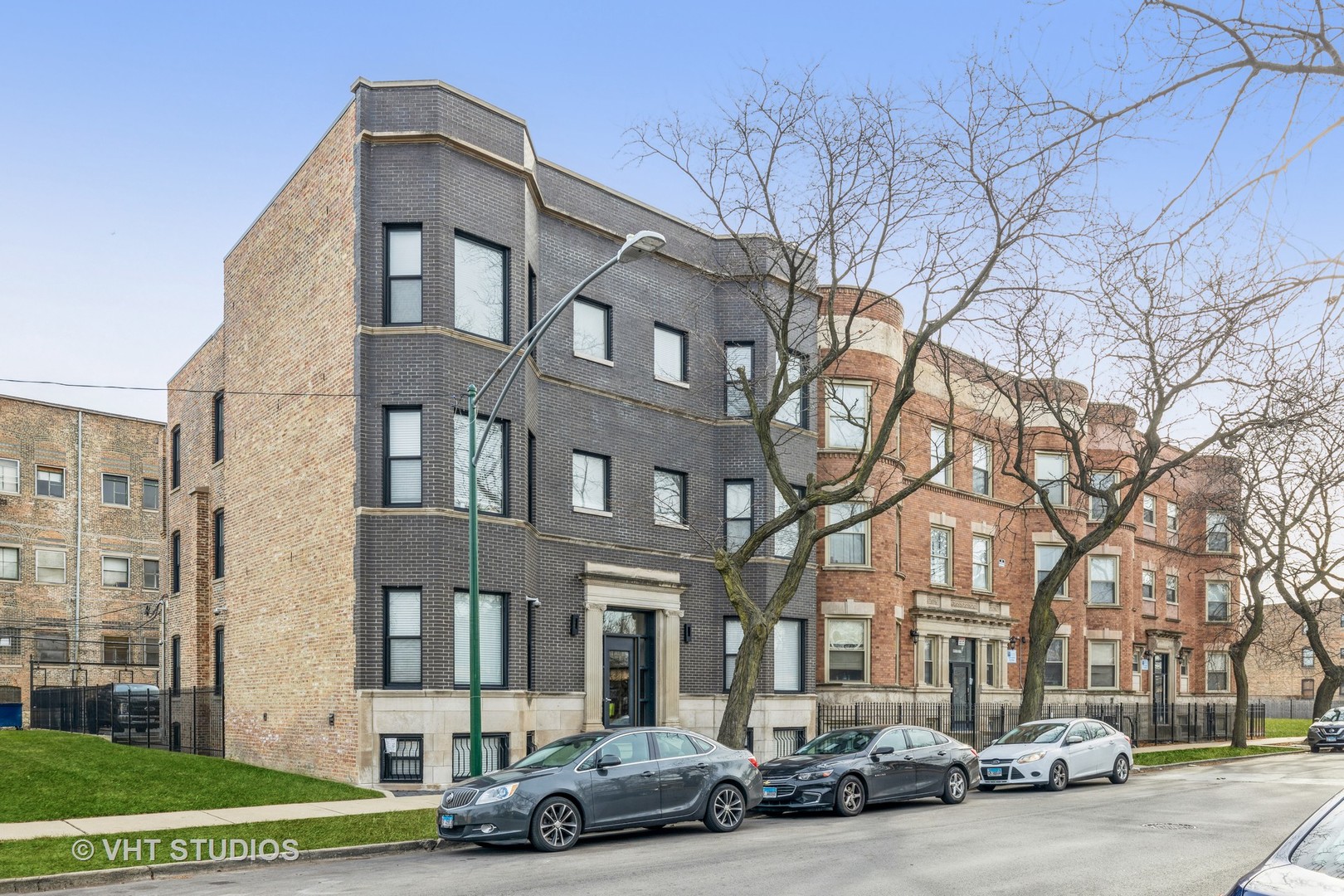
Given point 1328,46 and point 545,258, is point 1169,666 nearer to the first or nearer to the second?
point 545,258

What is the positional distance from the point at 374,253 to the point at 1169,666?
38.6 meters

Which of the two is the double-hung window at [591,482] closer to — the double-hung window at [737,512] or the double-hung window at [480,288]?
the double-hung window at [737,512]

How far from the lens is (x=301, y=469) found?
25688 mm

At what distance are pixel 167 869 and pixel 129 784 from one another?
26.6 feet

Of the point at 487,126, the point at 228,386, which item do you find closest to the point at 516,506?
the point at 487,126

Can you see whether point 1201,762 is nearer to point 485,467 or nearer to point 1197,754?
point 1197,754

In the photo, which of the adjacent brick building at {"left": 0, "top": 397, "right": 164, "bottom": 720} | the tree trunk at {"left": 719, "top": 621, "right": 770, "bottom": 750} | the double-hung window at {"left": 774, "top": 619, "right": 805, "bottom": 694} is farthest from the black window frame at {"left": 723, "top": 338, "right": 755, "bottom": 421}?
Result: the adjacent brick building at {"left": 0, "top": 397, "right": 164, "bottom": 720}

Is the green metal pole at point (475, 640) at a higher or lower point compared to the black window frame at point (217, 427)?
lower

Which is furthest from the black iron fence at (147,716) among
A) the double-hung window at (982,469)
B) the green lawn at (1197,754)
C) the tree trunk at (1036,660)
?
the green lawn at (1197,754)

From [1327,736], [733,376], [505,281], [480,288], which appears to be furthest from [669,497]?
[1327,736]

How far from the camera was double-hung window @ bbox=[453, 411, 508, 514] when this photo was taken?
23.5m

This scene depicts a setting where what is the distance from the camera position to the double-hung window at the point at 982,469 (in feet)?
131

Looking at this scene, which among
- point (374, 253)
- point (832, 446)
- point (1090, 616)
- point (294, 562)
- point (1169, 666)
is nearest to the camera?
point (374, 253)

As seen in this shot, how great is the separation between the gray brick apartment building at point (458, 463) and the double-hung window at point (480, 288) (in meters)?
0.06
